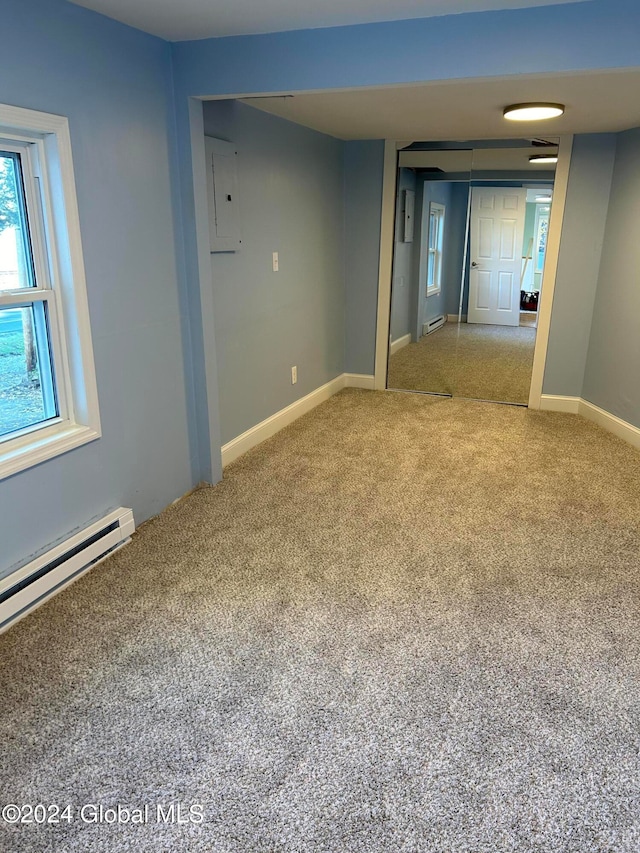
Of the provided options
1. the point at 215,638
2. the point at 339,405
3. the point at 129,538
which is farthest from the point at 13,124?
the point at 339,405

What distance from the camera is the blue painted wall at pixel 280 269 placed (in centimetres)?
359

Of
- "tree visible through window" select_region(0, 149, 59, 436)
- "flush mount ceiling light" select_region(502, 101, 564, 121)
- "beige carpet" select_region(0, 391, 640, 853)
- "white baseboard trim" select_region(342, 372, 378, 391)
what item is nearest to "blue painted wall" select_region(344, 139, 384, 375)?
"white baseboard trim" select_region(342, 372, 378, 391)

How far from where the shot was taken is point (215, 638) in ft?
7.18

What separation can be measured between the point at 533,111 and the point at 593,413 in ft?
7.50

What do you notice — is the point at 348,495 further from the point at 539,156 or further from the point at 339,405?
the point at 539,156

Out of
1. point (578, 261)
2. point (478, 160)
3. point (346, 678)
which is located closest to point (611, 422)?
point (578, 261)

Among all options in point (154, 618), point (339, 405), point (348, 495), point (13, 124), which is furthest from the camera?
point (339, 405)

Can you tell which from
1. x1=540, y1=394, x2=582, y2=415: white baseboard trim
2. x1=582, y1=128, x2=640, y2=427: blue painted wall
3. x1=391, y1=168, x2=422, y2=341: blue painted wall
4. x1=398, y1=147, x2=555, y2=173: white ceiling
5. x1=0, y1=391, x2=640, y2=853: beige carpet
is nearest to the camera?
x1=0, y1=391, x2=640, y2=853: beige carpet

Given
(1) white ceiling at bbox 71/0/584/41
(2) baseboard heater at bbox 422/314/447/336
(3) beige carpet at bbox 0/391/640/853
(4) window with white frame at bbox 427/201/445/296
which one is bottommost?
(3) beige carpet at bbox 0/391/640/853

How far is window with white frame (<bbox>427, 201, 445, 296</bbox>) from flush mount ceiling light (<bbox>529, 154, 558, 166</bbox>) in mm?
765

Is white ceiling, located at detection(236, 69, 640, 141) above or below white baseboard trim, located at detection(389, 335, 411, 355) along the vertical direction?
above

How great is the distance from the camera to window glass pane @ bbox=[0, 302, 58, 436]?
231cm

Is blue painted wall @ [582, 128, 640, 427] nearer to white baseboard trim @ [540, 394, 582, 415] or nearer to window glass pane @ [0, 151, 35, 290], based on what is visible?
white baseboard trim @ [540, 394, 582, 415]

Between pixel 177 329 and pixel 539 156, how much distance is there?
10.5 feet
